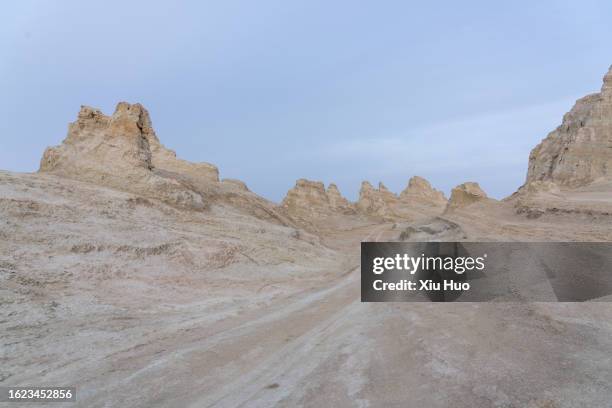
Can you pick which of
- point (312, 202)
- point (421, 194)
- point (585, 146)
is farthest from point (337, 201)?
point (585, 146)

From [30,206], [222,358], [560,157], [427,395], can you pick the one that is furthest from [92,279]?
[560,157]

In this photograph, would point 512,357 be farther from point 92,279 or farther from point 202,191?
point 202,191

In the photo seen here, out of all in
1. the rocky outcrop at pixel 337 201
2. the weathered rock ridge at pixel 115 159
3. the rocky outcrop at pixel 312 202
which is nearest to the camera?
the weathered rock ridge at pixel 115 159

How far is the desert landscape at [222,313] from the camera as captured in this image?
19.6 feet

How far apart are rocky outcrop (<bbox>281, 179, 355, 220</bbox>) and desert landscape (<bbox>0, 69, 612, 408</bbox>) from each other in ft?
118

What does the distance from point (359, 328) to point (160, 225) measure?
1324 cm

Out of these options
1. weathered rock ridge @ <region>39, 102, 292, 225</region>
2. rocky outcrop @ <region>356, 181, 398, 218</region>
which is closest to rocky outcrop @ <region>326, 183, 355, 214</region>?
rocky outcrop @ <region>356, 181, 398, 218</region>

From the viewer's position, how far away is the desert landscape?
5.97 m

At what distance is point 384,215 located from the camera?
7325cm

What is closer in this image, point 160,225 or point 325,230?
point 160,225

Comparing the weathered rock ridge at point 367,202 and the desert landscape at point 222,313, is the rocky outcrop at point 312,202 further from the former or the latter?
the desert landscape at point 222,313

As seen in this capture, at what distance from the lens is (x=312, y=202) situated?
6606 centimetres

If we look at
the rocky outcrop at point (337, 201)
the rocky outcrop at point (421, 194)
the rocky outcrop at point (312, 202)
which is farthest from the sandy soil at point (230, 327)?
the rocky outcrop at point (421, 194)

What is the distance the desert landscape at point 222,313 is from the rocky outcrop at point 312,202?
35.9 m
